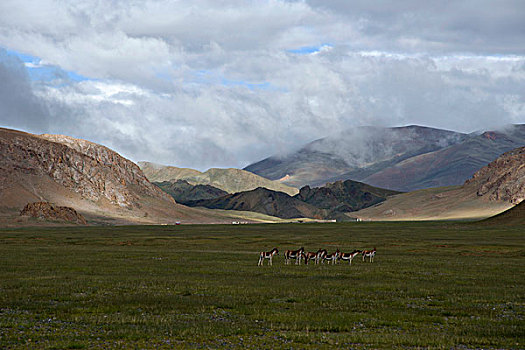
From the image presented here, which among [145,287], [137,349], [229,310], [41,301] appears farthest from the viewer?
[145,287]

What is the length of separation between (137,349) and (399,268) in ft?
96.4

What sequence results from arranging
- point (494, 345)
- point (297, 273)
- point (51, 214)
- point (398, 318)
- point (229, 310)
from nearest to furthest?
point (494, 345) → point (398, 318) → point (229, 310) → point (297, 273) → point (51, 214)

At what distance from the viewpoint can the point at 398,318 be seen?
66.5ft

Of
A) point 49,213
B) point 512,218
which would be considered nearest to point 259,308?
point 512,218

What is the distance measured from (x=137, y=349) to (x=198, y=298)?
33.0 feet

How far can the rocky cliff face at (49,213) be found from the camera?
191 meters

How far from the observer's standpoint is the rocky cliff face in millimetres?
191450

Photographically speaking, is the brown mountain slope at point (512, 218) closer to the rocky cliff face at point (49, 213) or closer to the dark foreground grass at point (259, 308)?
the dark foreground grass at point (259, 308)

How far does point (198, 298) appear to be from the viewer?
82.2ft

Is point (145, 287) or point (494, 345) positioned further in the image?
point (145, 287)

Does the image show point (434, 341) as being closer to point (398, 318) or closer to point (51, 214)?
point (398, 318)

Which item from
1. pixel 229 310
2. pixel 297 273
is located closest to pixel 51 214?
pixel 297 273

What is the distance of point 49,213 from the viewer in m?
193

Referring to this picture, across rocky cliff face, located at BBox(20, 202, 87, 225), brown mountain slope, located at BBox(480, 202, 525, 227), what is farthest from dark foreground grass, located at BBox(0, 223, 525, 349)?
rocky cliff face, located at BBox(20, 202, 87, 225)
